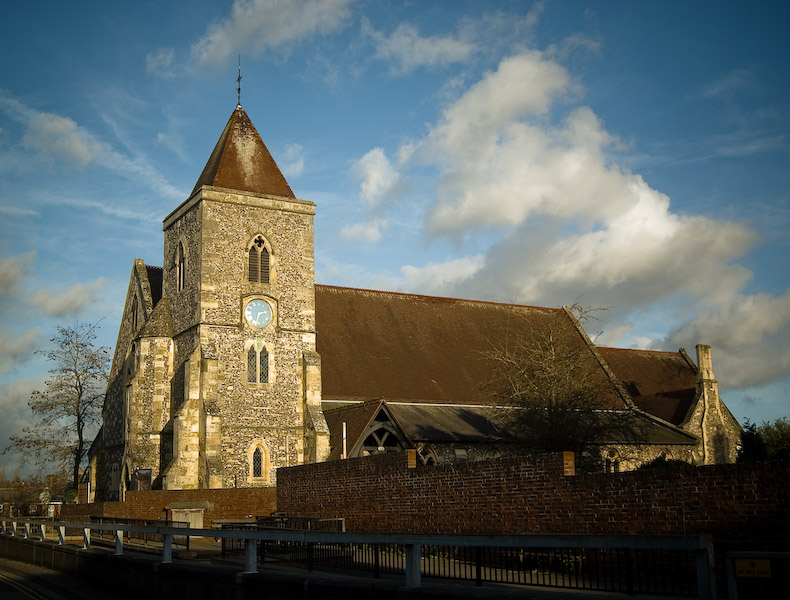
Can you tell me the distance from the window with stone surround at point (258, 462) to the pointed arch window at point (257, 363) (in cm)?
260

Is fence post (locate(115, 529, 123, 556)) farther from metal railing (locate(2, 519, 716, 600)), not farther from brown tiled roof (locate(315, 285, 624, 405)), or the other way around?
brown tiled roof (locate(315, 285, 624, 405))

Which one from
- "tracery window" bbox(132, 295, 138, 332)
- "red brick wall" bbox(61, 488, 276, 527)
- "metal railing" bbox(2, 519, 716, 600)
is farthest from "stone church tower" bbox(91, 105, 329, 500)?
"metal railing" bbox(2, 519, 716, 600)

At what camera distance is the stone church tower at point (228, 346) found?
3322 cm

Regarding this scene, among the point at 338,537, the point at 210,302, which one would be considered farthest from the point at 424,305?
the point at 338,537

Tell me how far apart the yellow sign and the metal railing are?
26cm

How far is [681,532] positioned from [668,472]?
3.02 feet

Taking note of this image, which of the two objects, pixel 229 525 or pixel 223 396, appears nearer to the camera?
pixel 229 525

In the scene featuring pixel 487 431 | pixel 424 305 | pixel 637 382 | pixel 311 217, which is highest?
pixel 311 217

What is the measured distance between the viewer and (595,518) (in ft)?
Answer: 47.2

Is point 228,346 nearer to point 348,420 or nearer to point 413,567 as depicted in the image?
point 348,420

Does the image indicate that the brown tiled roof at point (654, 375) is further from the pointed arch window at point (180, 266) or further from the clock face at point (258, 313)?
the pointed arch window at point (180, 266)

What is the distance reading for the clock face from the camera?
1393 inches

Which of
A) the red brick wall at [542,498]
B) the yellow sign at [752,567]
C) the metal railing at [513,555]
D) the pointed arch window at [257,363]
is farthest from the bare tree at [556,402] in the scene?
the yellow sign at [752,567]

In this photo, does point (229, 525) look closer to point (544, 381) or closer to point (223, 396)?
point (544, 381)
